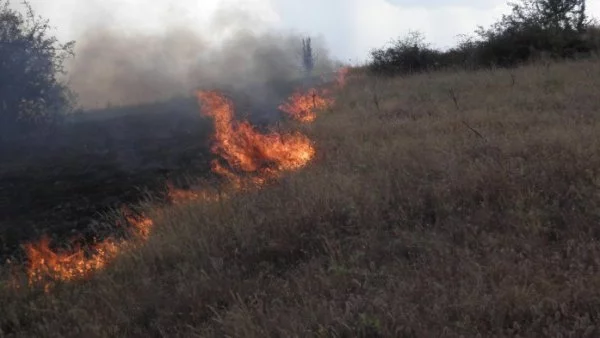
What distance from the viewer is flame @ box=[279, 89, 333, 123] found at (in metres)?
13.8

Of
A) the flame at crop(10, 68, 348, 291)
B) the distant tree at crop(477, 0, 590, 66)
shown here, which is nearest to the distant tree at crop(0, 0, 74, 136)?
the flame at crop(10, 68, 348, 291)

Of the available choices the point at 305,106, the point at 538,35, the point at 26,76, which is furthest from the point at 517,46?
the point at 26,76

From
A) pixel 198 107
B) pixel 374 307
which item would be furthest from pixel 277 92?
pixel 374 307

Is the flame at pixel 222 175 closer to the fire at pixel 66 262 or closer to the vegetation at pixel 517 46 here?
the fire at pixel 66 262

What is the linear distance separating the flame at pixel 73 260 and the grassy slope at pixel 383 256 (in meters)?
0.24

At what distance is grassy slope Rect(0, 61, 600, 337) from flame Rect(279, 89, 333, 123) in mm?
5840

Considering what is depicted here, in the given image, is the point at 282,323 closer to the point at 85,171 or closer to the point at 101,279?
the point at 101,279

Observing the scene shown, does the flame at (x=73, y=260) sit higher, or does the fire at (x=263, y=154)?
the fire at (x=263, y=154)

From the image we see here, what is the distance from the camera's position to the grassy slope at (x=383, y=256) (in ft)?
11.9

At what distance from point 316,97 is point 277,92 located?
5.37 metres

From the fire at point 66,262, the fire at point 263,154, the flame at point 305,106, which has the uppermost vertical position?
the flame at point 305,106

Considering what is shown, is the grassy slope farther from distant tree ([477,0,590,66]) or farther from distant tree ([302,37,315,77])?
distant tree ([302,37,315,77])

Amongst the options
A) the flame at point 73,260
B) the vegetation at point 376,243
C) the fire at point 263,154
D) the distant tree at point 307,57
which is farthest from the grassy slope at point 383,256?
the distant tree at point 307,57

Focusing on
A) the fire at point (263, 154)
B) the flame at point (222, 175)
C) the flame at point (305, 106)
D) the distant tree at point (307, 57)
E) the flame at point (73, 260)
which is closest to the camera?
the flame at point (73, 260)
